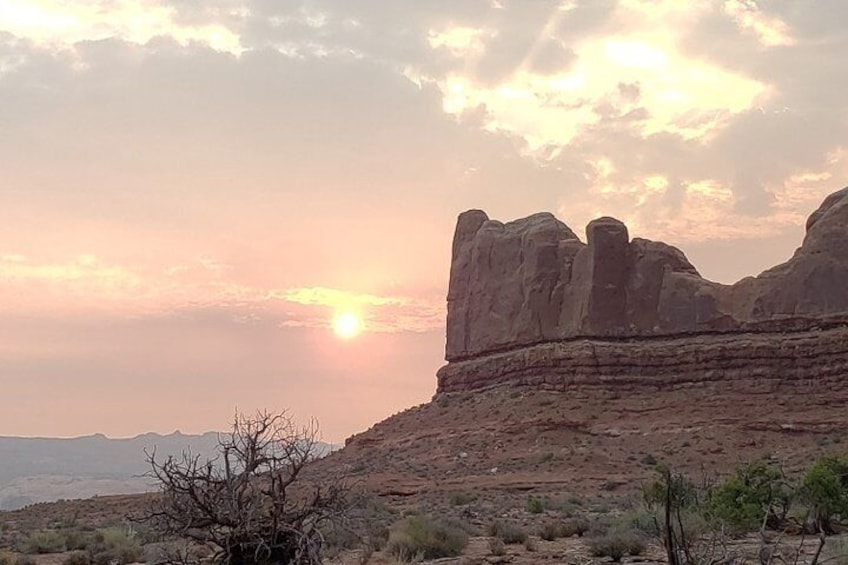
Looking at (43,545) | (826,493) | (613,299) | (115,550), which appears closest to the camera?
(115,550)

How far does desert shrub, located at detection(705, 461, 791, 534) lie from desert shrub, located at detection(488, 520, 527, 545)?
11.8 feet

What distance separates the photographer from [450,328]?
6203cm

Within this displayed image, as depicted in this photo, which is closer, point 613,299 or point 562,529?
point 562,529

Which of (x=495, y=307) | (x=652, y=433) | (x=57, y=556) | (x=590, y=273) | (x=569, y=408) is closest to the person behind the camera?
(x=57, y=556)

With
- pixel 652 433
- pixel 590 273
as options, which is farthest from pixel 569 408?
pixel 590 273

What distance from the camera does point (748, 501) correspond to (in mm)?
16891

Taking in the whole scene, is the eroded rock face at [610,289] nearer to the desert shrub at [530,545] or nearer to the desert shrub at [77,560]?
the desert shrub at [530,545]

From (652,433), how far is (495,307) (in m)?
17.5

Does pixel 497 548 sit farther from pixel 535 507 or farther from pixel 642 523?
pixel 535 507

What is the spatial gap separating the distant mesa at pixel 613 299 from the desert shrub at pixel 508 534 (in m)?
31.7

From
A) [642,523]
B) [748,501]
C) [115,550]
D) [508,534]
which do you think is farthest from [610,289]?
[115,550]

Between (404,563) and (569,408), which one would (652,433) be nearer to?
Result: (569,408)

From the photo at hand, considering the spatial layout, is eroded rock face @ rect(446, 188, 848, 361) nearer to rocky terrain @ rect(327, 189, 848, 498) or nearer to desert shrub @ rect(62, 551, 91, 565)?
rocky terrain @ rect(327, 189, 848, 498)

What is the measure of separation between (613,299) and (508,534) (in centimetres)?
3622
